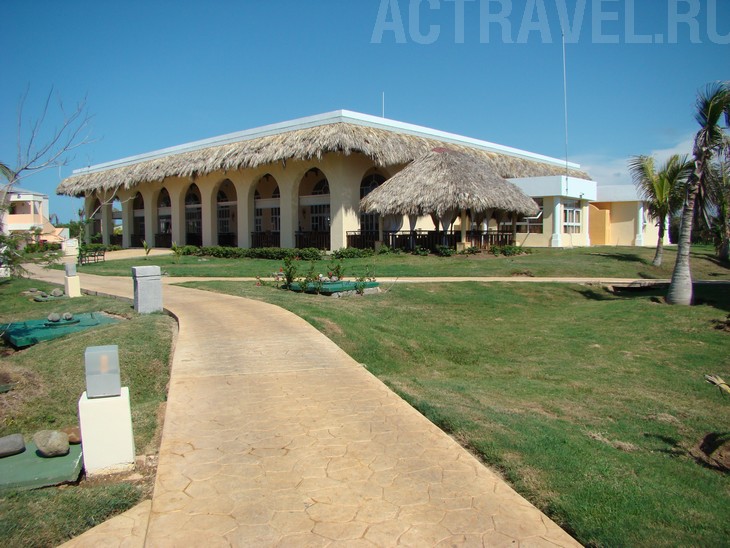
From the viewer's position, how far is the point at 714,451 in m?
5.57

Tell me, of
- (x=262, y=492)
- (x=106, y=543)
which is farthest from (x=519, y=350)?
(x=106, y=543)

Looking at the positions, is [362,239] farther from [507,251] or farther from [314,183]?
[314,183]

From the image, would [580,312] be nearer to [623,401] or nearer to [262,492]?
[623,401]

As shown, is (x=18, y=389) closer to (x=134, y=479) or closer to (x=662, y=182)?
(x=134, y=479)

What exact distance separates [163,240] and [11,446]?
33531 mm

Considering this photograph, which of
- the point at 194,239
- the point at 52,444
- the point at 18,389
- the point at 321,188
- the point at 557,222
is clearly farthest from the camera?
the point at 194,239

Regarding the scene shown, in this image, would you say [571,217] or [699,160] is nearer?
[699,160]

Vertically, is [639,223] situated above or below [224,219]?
below

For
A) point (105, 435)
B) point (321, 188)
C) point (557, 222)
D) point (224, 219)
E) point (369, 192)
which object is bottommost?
point (105, 435)

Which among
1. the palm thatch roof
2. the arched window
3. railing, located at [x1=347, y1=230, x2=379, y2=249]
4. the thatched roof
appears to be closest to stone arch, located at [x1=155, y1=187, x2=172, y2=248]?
the thatched roof

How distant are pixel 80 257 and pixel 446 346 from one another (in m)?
20.5

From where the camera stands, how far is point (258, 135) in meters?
28.6

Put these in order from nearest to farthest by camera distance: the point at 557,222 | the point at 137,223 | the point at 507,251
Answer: the point at 507,251 → the point at 557,222 → the point at 137,223

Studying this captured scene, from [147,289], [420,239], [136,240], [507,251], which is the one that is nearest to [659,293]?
[507,251]
